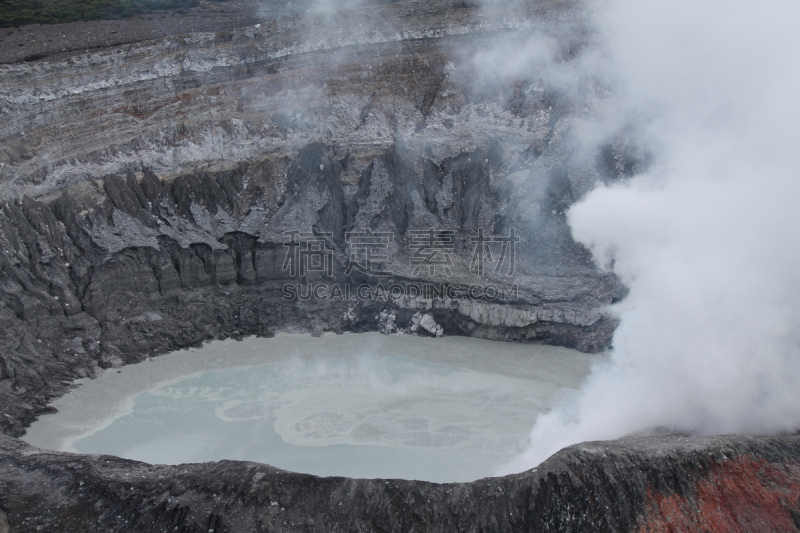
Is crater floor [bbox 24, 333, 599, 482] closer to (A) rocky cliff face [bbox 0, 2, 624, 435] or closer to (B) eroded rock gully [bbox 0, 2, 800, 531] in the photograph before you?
(B) eroded rock gully [bbox 0, 2, 800, 531]

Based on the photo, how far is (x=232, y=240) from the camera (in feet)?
60.1

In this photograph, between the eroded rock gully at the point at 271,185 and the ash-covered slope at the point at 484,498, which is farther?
the eroded rock gully at the point at 271,185

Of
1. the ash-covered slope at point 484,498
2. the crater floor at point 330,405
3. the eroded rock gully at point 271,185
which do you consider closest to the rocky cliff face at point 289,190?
the eroded rock gully at point 271,185

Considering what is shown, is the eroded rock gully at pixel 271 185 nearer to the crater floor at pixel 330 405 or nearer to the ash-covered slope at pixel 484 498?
the crater floor at pixel 330 405

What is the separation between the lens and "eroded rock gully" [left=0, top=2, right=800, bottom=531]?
1661cm

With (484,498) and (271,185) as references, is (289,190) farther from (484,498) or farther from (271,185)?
(484,498)

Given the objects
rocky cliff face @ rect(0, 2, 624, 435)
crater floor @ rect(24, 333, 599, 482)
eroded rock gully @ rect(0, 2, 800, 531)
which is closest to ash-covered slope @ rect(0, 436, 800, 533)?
crater floor @ rect(24, 333, 599, 482)

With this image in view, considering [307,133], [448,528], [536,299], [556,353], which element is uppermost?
[307,133]

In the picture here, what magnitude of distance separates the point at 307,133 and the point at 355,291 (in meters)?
6.07

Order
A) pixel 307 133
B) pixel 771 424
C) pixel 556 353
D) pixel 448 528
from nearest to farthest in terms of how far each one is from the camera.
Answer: pixel 448 528 < pixel 771 424 < pixel 556 353 < pixel 307 133

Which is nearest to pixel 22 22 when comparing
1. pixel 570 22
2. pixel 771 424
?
pixel 570 22

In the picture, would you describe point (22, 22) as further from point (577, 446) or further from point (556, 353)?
point (577, 446)

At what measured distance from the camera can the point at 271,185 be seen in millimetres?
18859

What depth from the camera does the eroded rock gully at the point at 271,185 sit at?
1661 cm
